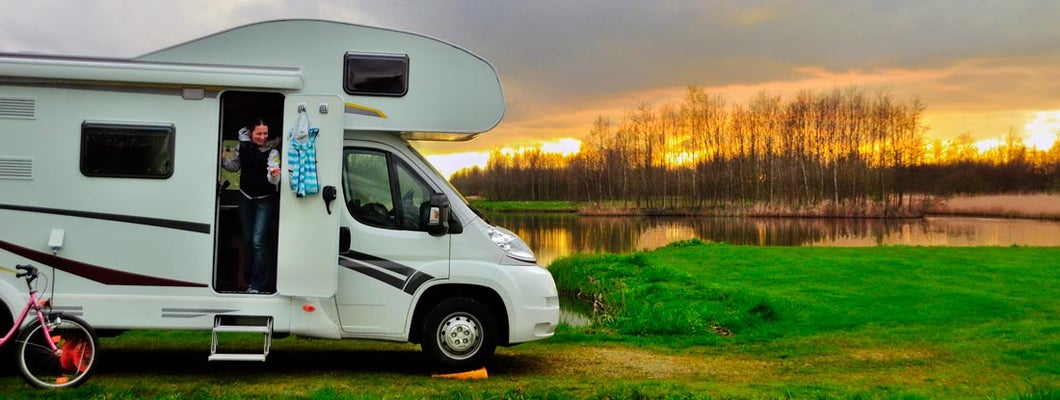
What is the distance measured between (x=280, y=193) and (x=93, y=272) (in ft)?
6.43

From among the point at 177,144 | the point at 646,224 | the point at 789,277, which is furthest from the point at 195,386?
the point at 646,224

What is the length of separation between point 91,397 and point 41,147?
254 centimetres

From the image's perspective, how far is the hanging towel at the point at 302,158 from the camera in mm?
7699

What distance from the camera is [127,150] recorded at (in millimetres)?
7746

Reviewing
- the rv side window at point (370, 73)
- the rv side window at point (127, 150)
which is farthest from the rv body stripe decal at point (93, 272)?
the rv side window at point (370, 73)

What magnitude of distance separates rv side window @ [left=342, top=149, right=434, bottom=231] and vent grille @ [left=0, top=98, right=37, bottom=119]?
2.99m

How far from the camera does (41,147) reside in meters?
7.65

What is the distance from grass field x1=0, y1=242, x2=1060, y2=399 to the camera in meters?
7.52

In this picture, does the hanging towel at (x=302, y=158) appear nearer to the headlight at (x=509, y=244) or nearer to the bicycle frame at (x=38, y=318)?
the headlight at (x=509, y=244)

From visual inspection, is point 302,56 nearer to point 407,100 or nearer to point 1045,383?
point 407,100

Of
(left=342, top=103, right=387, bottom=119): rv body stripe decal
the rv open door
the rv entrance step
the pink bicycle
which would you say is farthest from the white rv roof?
the pink bicycle

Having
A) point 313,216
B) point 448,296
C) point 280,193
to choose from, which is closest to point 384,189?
point 313,216

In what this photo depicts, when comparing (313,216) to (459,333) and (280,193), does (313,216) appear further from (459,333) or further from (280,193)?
(459,333)

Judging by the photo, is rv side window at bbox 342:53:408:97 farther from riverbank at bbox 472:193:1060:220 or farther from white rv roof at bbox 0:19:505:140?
riverbank at bbox 472:193:1060:220
